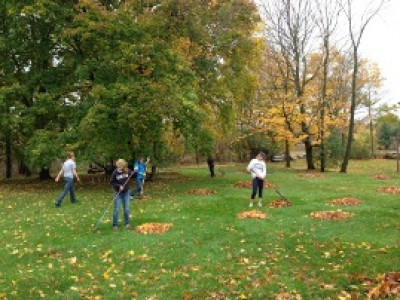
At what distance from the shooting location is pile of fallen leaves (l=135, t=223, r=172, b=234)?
44.2 feet

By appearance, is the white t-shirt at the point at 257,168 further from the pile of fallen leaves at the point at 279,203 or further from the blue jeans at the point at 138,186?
the blue jeans at the point at 138,186

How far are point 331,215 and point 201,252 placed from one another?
18.1 feet

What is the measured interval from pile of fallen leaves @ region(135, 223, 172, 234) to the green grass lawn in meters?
0.31

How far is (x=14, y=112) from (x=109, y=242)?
1555 centimetres

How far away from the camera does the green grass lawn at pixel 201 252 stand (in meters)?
8.90

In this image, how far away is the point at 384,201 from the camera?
57.3 ft

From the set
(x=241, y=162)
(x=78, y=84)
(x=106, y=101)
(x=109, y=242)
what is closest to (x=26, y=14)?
(x=78, y=84)

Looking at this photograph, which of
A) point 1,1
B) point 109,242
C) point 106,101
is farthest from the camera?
point 1,1

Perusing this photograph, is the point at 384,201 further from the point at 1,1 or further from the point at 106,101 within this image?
the point at 1,1

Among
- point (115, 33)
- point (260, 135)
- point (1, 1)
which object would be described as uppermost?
point (1, 1)

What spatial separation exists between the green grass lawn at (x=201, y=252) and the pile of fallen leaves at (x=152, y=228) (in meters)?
0.31

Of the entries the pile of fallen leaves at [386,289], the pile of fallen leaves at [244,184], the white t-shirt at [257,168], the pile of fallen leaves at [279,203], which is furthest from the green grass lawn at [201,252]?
the pile of fallen leaves at [244,184]

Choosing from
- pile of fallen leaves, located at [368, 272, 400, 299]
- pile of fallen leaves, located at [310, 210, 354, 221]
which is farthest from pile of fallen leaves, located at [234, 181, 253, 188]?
pile of fallen leaves, located at [368, 272, 400, 299]

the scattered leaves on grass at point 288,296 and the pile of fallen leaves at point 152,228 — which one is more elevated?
the pile of fallen leaves at point 152,228
